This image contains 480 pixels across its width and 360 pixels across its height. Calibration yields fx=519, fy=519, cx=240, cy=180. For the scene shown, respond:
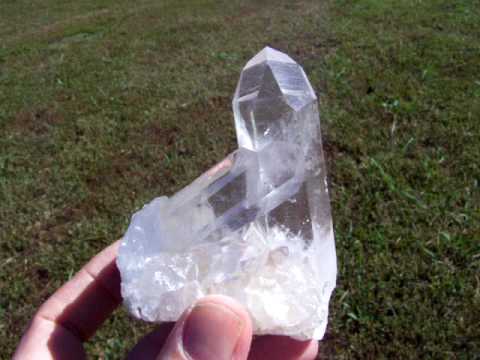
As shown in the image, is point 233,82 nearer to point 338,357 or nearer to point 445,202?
point 445,202

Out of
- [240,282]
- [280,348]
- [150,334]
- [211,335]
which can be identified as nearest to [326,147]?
[280,348]

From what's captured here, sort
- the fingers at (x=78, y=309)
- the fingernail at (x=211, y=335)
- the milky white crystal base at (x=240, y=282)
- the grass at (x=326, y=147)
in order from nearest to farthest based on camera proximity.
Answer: the fingernail at (x=211, y=335) → the milky white crystal base at (x=240, y=282) → the fingers at (x=78, y=309) → the grass at (x=326, y=147)

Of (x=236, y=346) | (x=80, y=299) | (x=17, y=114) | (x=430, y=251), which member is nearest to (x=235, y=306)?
(x=236, y=346)

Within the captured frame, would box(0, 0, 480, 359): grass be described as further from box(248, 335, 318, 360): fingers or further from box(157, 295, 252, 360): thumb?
box(157, 295, 252, 360): thumb

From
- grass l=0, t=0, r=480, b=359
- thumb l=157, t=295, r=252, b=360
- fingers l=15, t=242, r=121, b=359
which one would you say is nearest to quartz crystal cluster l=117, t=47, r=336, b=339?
thumb l=157, t=295, r=252, b=360

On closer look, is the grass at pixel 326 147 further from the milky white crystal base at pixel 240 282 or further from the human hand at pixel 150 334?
the milky white crystal base at pixel 240 282

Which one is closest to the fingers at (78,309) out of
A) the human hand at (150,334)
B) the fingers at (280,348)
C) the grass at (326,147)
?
the human hand at (150,334)
